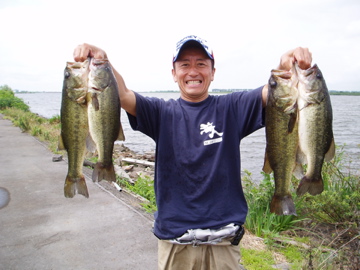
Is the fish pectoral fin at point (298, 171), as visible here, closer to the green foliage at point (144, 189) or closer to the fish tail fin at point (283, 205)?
the fish tail fin at point (283, 205)

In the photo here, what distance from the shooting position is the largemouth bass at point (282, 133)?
2512 mm

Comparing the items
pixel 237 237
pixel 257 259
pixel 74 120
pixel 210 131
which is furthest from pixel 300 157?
pixel 257 259

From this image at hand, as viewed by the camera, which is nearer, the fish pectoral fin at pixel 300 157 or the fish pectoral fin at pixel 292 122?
the fish pectoral fin at pixel 292 122

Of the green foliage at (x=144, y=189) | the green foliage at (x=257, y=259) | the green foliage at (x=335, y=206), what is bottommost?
the green foliage at (x=144, y=189)

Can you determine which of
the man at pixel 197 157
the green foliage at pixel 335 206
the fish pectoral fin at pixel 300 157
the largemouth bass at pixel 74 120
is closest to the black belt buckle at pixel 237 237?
the man at pixel 197 157

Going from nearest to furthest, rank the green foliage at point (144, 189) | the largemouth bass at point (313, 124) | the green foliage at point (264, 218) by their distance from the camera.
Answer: the largemouth bass at point (313, 124) < the green foliage at point (264, 218) < the green foliage at point (144, 189)

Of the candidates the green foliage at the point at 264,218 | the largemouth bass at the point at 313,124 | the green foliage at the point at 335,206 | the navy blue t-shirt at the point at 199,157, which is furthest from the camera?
the green foliage at the point at 264,218

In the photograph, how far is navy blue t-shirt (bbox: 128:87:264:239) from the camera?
110 inches

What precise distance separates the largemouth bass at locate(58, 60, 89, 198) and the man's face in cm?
87

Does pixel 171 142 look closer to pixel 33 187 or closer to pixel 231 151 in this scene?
pixel 231 151

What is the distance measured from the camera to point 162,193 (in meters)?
2.92

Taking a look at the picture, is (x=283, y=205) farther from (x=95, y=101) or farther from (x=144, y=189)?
(x=144, y=189)

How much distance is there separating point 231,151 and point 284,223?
3.57 m

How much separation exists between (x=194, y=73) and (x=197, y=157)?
31.0 inches
